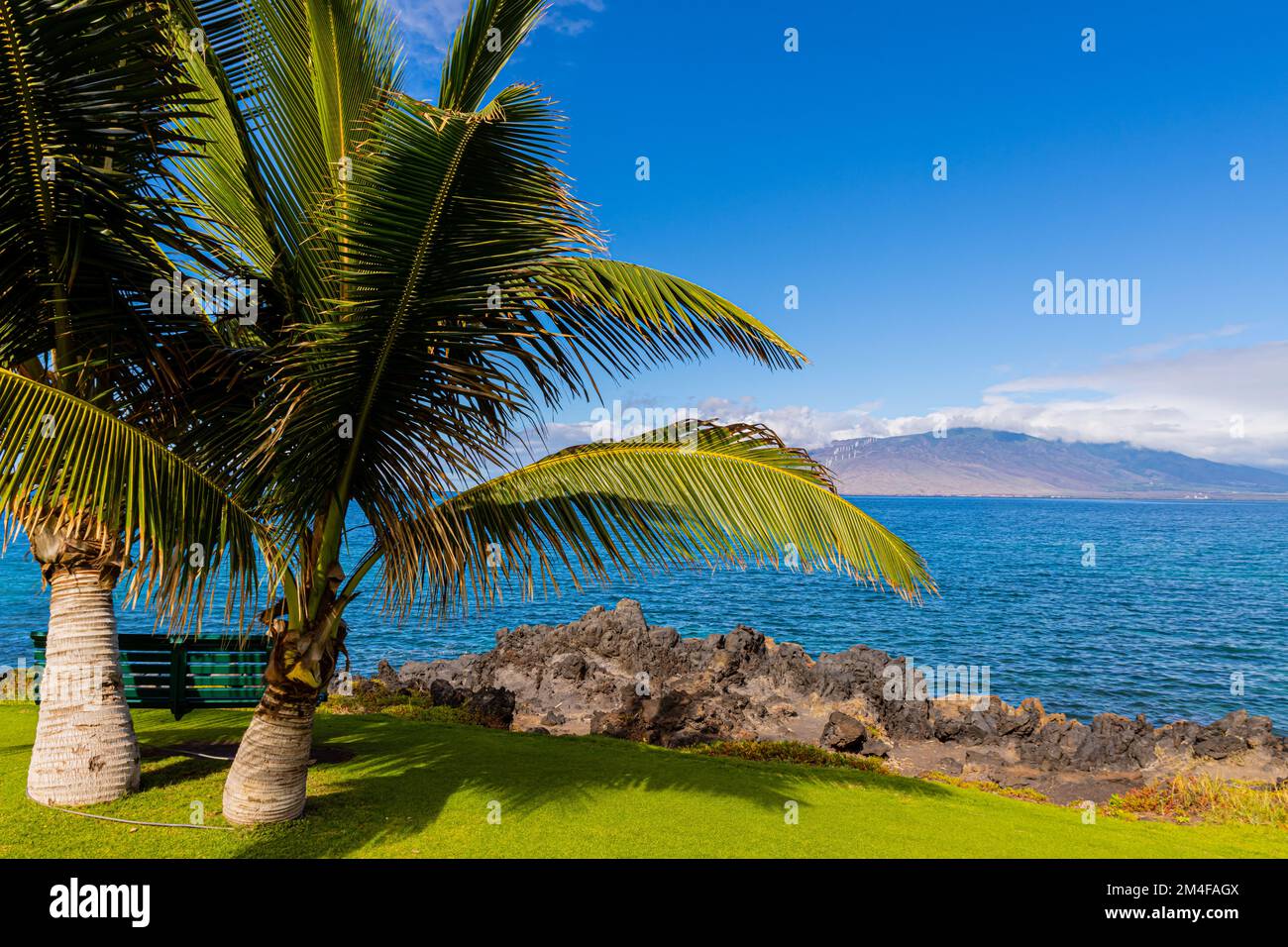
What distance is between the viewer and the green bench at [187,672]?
11867 mm

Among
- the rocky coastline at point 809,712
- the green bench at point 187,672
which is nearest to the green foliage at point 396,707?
the rocky coastline at point 809,712

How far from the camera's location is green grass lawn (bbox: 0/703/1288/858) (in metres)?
6.96

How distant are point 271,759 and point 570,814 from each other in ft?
9.78

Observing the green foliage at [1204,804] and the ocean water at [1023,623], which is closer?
the green foliage at [1204,804]

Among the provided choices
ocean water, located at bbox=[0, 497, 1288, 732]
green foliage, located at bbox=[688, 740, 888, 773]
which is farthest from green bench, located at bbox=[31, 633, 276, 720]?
green foliage, located at bbox=[688, 740, 888, 773]

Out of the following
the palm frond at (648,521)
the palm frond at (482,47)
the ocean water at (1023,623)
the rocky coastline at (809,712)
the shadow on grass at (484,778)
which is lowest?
the ocean water at (1023,623)

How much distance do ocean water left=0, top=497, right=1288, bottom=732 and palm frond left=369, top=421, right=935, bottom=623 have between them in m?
2.87

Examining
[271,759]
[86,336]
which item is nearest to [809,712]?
[271,759]

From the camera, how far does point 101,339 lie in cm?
646

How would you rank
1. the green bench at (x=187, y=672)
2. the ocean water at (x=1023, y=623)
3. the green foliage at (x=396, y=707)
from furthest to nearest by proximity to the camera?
1. the ocean water at (x=1023, y=623)
2. the green foliage at (x=396, y=707)
3. the green bench at (x=187, y=672)

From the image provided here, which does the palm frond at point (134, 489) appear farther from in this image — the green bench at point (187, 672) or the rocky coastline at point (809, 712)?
the rocky coastline at point (809, 712)

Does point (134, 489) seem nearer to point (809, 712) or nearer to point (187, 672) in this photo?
point (187, 672)

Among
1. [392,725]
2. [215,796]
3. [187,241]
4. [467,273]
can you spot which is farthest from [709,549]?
[392,725]

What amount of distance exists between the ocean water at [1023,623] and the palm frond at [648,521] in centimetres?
287
